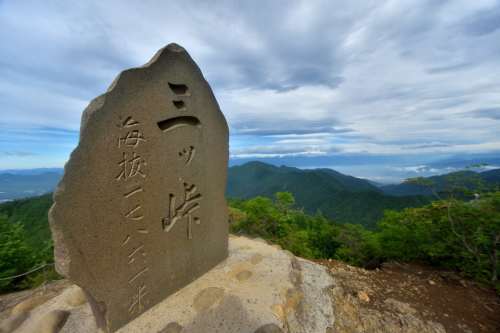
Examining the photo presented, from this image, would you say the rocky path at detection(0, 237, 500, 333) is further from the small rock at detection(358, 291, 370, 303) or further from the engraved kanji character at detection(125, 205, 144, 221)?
the engraved kanji character at detection(125, 205, 144, 221)

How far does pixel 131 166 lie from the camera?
3.04 metres

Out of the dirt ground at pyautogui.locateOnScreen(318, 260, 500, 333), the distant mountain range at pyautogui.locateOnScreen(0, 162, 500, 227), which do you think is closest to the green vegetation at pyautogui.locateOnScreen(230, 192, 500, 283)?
the dirt ground at pyautogui.locateOnScreen(318, 260, 500, 333)

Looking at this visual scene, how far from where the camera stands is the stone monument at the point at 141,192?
2.65 meters

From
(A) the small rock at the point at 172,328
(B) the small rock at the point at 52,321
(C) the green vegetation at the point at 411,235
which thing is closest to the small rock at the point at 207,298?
(A) the small rock at the point at 172,328

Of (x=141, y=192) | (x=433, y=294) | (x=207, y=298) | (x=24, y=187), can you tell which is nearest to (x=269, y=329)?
(x=207, y=298)

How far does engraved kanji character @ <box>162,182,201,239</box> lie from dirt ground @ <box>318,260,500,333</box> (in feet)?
10.6

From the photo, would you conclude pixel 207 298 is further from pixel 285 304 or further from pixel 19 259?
pixel 19 259

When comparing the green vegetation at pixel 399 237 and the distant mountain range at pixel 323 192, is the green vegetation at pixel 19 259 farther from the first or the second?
the distant mountain range at pixel 323 192

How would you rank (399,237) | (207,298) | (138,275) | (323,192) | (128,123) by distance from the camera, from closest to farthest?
(128,123) → (138,275) → (207,298) → (399,237) → (323,192)

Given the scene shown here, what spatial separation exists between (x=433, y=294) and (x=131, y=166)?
5.31m

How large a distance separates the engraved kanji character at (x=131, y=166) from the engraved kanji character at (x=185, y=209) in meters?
0.64

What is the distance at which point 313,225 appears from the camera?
9.23 m

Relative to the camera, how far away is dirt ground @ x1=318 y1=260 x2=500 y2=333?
3791mm

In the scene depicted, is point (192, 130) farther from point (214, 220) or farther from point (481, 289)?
point (481, 289)
